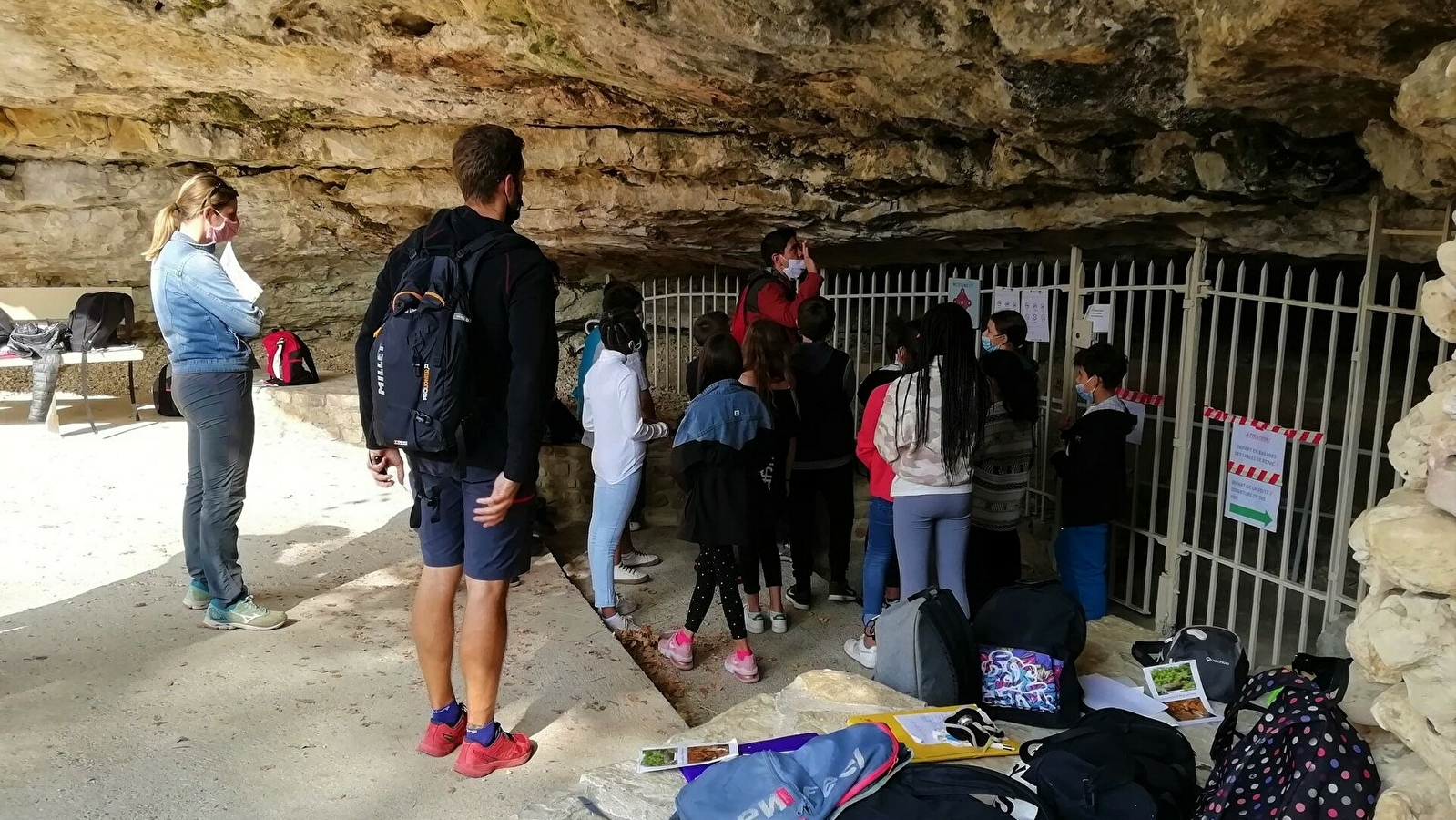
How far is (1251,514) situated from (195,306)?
450 centimetres

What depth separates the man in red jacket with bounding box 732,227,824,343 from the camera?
5.55 m

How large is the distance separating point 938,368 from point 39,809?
338 cm

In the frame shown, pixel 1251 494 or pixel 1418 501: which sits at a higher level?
pixel 1418 501

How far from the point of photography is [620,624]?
4727 mm

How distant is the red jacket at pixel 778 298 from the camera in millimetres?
5539

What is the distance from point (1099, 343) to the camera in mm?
4484

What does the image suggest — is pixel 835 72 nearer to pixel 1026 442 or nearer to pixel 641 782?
pixel 1026 442

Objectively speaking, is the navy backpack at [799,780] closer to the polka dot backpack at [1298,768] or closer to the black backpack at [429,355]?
the polka dot backpack at [1298,768]

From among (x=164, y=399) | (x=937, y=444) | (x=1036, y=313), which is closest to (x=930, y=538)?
(x=937, y=444)

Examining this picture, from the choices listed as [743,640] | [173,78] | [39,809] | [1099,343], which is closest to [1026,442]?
[1099,343]

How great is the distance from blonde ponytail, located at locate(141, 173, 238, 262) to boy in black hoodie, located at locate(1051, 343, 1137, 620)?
3.82 metres

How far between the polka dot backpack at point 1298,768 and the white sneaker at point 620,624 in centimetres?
290

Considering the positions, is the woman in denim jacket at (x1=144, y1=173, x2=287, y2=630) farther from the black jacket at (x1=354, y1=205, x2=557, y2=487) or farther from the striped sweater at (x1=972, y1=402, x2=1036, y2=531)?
the striped sweater at (x1=972, y1=402, x2=1036, y2=531)

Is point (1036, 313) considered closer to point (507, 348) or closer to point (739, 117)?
point (739, 117)
